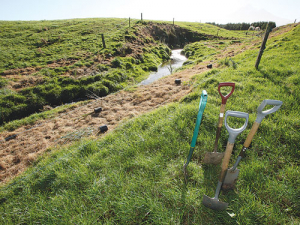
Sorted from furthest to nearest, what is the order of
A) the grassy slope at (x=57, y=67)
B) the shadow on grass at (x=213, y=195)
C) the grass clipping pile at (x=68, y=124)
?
the grassy slope at (x=57, y=67) → the grass clipping pile at (x=68, y=124) → the shadow on grass at (x=213, y=195)

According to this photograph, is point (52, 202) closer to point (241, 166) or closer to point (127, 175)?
point (127, 175)

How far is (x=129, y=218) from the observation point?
79.2 inches

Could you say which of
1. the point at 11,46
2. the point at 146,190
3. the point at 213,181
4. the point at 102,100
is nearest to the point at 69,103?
the point at 102,100

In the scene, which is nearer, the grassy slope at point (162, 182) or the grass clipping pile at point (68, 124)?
the grassy slope at point (162, 182)

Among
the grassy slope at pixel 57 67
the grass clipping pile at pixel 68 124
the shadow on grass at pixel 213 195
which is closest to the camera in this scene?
the shadow on grass at pixel 213 195

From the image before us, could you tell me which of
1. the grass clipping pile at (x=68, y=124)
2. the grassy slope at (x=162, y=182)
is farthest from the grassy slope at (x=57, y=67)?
the grassy slope at (x=162, y=182)

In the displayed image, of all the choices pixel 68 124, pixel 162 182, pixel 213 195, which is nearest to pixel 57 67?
pixel 68 124

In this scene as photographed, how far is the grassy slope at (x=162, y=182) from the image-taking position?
197 centimetres

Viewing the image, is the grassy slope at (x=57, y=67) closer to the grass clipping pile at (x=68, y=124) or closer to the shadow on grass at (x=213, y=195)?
the grass clipping pile at (x=68, y=124)

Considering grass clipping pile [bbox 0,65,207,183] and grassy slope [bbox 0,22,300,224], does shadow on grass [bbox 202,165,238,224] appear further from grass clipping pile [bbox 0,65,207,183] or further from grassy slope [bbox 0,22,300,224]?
grass clipping pile [bbox 0,65,207,183]

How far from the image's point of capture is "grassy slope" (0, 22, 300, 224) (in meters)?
1.97

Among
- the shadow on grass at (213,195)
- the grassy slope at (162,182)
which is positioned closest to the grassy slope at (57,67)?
the grassy slope at (162,182)

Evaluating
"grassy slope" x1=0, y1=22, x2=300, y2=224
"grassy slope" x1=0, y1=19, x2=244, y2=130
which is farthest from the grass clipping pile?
"grassy slope" x1=0, y1=22, x2=300, y2=224

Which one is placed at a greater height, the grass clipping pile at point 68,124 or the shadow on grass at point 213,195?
the shadow on grass at point 213,195
